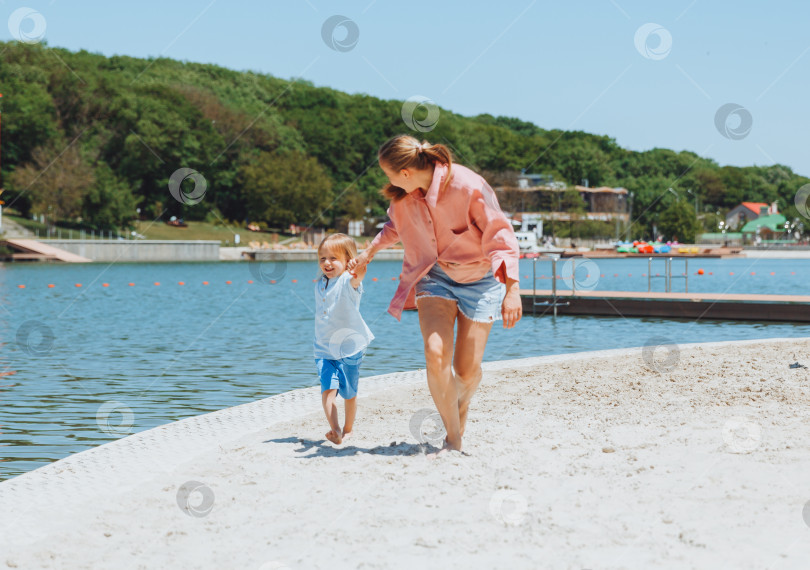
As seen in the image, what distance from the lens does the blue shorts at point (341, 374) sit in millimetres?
6055

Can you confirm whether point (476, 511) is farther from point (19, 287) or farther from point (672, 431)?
point (19, 287)

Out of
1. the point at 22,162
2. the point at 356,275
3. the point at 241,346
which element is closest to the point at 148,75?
A: the point at 22,162

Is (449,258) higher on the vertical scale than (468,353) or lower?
higher

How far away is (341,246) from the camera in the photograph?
19.9 feet
